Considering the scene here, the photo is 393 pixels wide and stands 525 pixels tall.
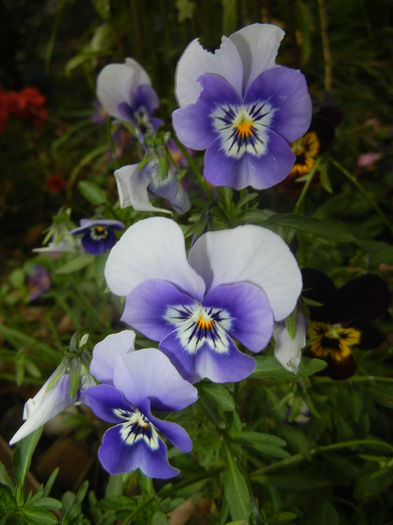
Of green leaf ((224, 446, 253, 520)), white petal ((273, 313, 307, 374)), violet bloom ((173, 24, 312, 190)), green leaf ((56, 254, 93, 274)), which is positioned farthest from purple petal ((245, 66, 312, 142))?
green leaf ((56, 254, 93, 274))

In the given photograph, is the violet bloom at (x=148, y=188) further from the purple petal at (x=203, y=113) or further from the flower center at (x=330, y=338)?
the flower center at (x=330, y=338)

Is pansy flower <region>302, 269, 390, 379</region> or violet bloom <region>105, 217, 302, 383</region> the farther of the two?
pansy flower <region>302, 269, 390, 379</region>

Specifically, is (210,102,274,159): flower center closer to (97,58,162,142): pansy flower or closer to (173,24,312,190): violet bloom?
(173,24,312,190): violet bloom

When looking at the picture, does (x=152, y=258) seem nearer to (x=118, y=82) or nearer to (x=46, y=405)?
(x=46, y=405)

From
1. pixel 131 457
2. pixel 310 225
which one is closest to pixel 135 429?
pixel 131 457

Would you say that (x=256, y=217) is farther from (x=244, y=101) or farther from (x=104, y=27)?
(x=104, y=27)

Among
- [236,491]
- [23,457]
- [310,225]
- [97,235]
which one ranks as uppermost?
[310,225]

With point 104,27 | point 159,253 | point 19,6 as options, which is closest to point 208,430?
point 159,253
